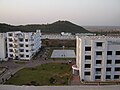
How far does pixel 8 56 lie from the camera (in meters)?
15.0

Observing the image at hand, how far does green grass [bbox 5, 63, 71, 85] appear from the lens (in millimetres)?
8953

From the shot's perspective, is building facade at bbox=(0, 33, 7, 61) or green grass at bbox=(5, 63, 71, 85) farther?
building facade at bbox=(0, 33, 7, 61)

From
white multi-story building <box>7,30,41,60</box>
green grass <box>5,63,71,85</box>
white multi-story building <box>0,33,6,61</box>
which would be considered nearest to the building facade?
white multi-story building <box>0,33,6,61</box>

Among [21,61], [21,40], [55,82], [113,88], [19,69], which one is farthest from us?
[21,40]

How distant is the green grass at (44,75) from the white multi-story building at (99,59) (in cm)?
120

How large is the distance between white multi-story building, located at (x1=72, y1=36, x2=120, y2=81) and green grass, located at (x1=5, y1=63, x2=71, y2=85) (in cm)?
120

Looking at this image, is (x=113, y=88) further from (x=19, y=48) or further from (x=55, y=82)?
(x=19, y=48)

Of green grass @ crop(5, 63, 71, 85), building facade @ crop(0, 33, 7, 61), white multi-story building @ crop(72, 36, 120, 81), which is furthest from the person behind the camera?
building facade @ crop(0, 33, 7, 61)

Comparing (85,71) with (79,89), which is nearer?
(79,89)

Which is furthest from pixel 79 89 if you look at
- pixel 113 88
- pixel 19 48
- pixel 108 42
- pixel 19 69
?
pixel 19 48

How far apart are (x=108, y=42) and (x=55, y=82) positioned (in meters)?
3.14

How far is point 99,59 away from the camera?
9195 mm

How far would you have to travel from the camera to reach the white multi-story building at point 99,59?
29.8 feet

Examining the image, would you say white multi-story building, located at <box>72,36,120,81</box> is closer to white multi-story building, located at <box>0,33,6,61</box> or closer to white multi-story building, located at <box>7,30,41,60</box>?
white multi-story building, located at <box>7,30,41,60</box>
